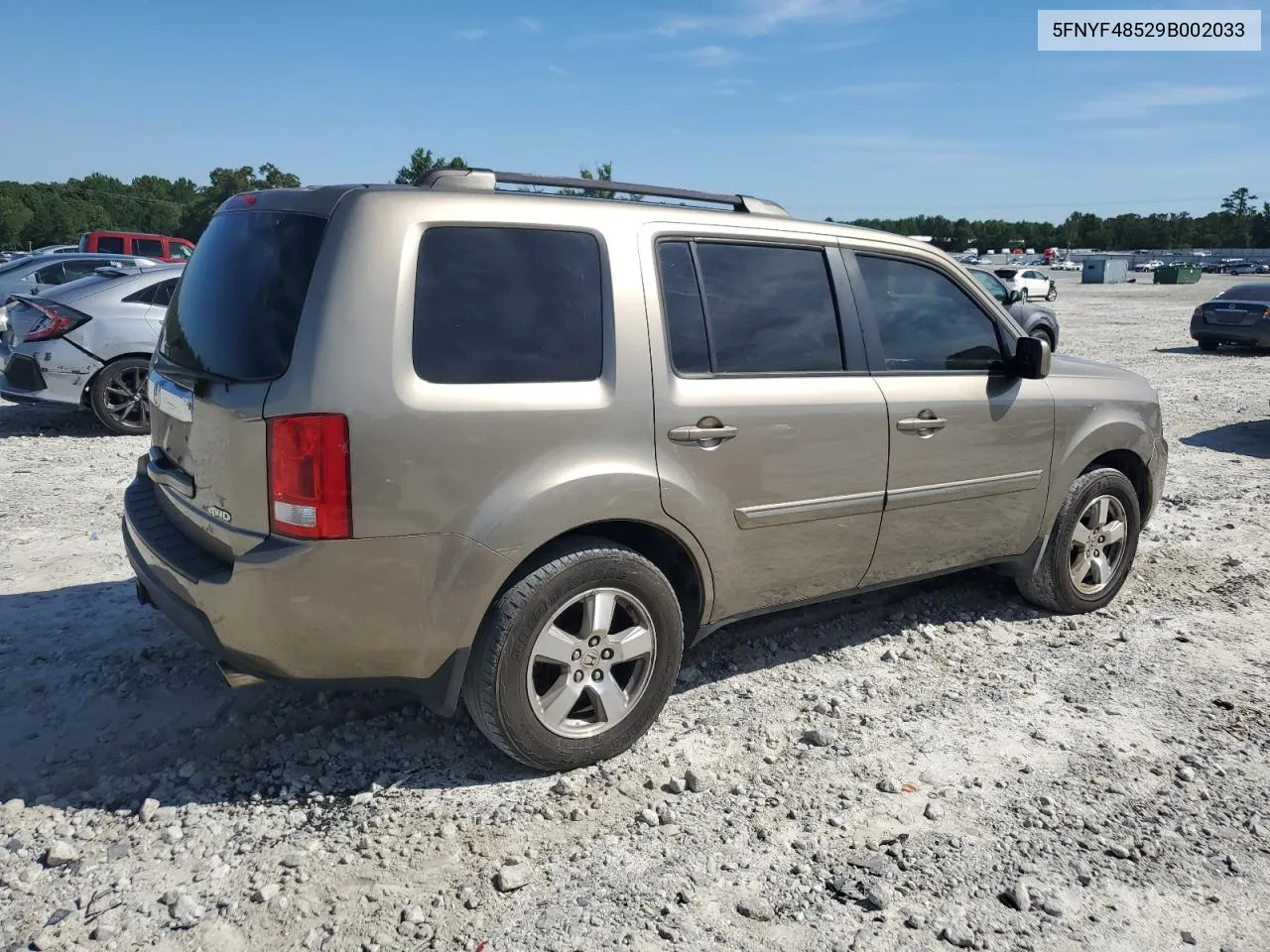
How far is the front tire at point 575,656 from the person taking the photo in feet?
10.6

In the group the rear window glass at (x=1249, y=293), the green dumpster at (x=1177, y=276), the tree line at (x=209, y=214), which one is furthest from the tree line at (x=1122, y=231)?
the rear window glass at (x=1249, y=293)

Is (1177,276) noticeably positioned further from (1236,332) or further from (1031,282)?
(1236,332)

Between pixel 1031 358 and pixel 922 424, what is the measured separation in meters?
0.71

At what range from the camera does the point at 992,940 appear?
2.71 metres

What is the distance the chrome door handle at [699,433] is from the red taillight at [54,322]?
7.50m

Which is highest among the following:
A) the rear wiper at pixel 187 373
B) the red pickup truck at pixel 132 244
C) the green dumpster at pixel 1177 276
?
the green dumpster at pixel 1177 276

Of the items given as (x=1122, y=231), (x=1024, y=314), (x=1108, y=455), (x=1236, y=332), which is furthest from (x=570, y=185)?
(x=1122, y=231)

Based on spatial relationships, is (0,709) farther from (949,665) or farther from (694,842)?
(949,665)

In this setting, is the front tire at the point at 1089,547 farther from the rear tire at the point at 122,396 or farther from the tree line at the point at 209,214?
the tree line at the point at 209,214

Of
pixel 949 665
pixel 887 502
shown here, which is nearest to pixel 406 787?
pixel 887 502

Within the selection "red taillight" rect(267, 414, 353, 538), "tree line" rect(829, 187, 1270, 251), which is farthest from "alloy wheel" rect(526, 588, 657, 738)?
"tree line" rect(829, 187, 1270, 251)

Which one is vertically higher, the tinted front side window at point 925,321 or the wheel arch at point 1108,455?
the tinted front side window at point 925,321

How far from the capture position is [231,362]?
3.13m

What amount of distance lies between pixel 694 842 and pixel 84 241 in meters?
25.1
